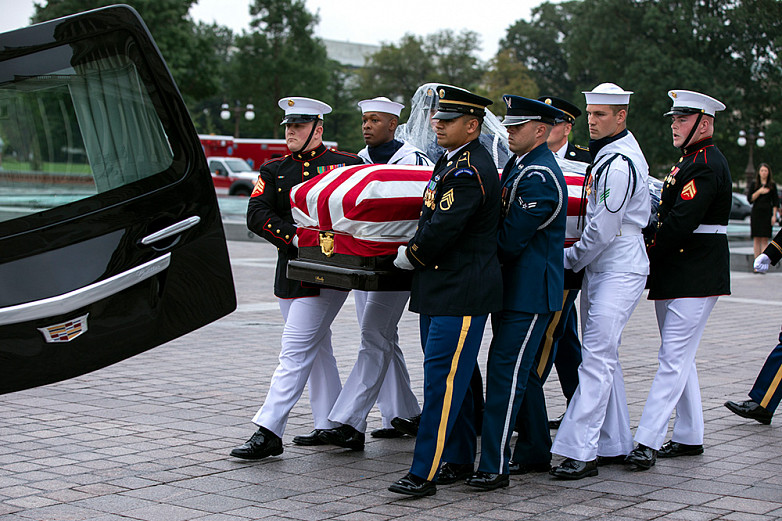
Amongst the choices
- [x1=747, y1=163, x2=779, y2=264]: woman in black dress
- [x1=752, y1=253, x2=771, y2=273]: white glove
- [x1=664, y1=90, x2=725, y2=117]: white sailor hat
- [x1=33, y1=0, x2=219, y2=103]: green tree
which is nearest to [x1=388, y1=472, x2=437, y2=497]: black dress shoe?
[x1=664, y1=90, x2=725, y2=117]: white sailor hat

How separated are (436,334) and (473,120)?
1.06m

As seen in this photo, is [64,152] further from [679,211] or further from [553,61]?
[553,61]

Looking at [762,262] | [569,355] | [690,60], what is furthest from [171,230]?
[690,60]

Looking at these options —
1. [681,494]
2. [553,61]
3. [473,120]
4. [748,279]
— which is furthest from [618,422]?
[553,61]

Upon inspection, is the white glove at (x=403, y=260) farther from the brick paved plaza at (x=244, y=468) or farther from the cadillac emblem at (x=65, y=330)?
the cadillac emblem at (x=65, y=330)

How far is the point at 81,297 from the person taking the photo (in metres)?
4.27

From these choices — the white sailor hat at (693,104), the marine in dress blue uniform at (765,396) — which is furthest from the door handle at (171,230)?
the marine in dress blue uniform at (765,396)

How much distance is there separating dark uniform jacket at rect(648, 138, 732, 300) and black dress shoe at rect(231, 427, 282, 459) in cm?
229

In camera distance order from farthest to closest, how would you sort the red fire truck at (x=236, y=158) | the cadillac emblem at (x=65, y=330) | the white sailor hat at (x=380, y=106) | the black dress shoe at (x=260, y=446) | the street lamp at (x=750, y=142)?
the street lamp at (x=750, y=142) < the red fire truck at (x=236, y=158) < the white sailor hat at (x=380, y=106) < the black dress shoe at (x=260, y=446) < the cadillac emblem at (x=65, y=330)

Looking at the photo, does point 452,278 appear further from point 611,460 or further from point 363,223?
point 611,460

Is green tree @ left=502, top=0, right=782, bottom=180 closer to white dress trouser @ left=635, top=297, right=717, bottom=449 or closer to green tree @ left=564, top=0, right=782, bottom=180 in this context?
green tree @ left=564, top=0, right=782, bottom=180

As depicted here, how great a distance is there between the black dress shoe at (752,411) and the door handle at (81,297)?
3.86 m

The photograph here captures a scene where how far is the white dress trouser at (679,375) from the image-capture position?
18.0 feet

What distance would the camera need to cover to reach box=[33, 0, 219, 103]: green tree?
157 ft
